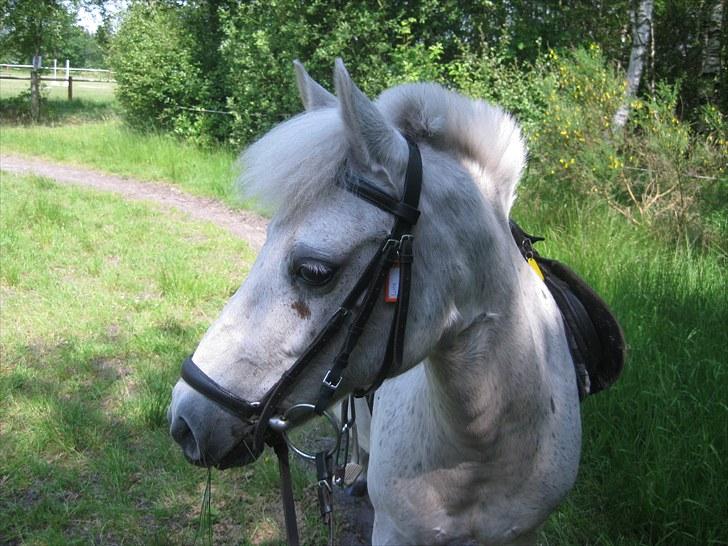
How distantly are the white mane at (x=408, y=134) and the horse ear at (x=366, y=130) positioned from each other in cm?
5

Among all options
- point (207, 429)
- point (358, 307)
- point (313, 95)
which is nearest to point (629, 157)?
point (313, 95)

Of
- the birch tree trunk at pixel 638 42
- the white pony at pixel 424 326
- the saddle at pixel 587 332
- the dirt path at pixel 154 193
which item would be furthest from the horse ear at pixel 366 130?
the birch tree trunk at pixel 638 42

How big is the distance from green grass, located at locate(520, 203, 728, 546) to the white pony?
925 mm

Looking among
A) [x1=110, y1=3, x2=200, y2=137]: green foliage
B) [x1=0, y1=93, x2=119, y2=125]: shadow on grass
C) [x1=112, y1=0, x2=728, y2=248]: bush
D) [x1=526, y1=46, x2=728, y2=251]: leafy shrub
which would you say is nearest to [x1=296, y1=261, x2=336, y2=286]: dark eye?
[x1=526, y1=46, x2=728, y2=251]: leafy shrub

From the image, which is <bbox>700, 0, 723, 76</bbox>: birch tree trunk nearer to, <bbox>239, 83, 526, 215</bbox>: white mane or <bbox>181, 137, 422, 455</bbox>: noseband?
<bbox>239, 83, 526, 215</bbox>: white mane

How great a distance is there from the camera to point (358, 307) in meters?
1.46

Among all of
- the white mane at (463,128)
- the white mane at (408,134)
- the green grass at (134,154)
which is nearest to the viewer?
the white mane at (408,134)

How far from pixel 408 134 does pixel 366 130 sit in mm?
262

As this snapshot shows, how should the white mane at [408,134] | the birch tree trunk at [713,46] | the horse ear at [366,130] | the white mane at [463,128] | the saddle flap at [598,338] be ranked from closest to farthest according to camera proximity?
1. the horse ear at [366,130]
2. the white mane at [408,134]
3. the white mane at [463,128]
4. the saddle flap at [598,338]
5. the birch tree trunk at [713,46]

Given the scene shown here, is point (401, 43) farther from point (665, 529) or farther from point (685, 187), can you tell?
point (665, 529)

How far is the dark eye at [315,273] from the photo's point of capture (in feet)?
4.57

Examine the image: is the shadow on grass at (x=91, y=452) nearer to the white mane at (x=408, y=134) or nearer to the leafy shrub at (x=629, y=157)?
the white mane at (x=408, y=134)

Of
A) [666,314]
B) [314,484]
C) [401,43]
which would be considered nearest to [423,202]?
[314,484]

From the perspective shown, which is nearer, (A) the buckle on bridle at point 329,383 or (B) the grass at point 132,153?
(A) the buckle on bridle at point 329,383
